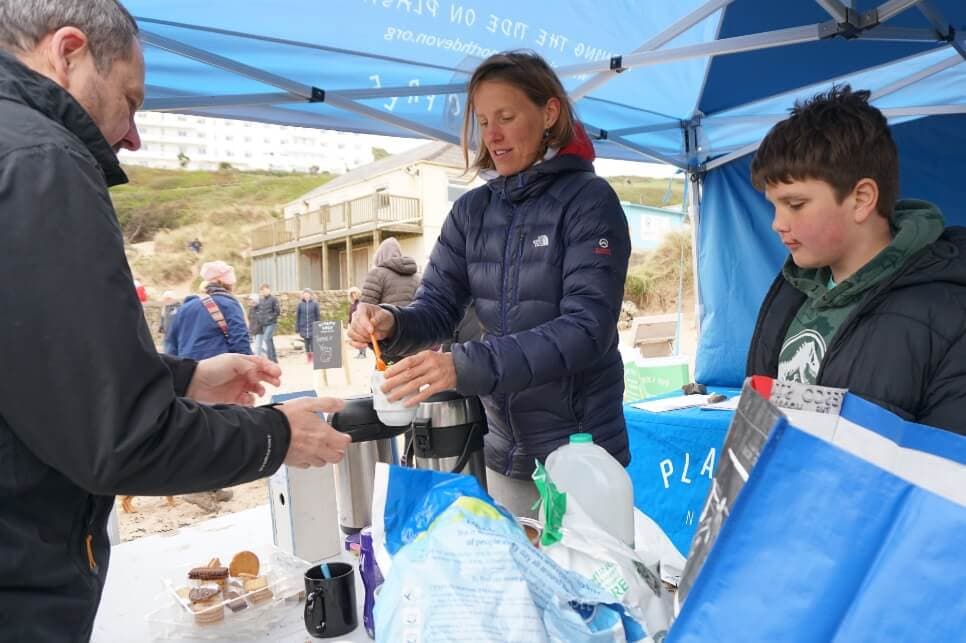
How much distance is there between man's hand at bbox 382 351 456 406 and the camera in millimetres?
1092

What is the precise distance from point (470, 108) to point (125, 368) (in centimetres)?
123

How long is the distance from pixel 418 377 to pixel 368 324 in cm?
38

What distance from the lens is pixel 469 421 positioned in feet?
4.35

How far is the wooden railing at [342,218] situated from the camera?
28125 mm

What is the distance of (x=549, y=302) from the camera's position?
1.49 meters

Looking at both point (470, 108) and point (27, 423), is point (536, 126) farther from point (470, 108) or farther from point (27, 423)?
point (27, 423)

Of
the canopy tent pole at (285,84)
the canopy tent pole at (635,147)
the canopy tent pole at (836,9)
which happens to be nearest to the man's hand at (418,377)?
Result: the canopy tent pole at (285,84)

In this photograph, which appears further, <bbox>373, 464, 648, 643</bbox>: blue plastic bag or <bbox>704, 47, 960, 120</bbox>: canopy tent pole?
Answer: <bbox>704, 47, 960, 120</bbox>: canopy tent pole

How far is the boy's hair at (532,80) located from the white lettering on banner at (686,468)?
1895 millimetres

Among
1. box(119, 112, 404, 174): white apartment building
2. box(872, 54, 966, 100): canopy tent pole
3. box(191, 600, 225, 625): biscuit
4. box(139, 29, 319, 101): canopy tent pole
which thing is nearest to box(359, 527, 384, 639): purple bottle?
box(191, 600, 225, 625): biscuit

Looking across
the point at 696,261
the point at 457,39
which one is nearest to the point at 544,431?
the point at 457,39

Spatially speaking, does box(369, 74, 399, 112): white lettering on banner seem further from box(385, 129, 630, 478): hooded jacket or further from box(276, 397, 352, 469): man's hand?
box(276, 397, 352, 469): man's hand

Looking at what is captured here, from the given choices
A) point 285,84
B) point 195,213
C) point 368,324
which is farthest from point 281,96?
point 195,213

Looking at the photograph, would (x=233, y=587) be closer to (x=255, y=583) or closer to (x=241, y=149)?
(x=255, y=583)
